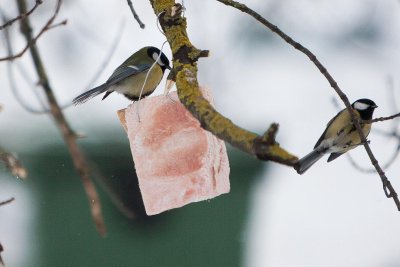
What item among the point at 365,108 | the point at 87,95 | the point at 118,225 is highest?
the point at 87,95

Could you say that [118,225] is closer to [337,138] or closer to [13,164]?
[337,138]

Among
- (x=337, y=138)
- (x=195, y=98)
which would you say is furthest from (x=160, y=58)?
(x=195, y=98)

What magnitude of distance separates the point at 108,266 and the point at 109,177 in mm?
486

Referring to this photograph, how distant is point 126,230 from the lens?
14.2ft

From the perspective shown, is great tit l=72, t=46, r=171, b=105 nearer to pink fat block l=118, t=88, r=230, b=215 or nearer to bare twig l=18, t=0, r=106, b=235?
pink fat block l=118, t=88, r=230, b=215

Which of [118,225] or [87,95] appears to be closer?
[87,95]

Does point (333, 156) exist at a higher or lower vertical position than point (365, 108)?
lower

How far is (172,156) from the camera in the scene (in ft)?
7.18

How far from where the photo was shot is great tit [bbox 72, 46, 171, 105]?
9.65ft

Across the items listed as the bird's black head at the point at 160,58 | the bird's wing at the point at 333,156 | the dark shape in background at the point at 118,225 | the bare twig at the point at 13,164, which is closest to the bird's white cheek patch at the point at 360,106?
the bird's wing at the point at 333,156

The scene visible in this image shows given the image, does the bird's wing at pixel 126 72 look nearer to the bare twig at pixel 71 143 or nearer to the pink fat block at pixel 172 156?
the pink fat block at pixel 172 156

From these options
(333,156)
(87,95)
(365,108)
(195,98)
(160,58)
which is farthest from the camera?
(365,108)

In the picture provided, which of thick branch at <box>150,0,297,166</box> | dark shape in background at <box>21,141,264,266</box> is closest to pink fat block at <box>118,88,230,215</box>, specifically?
thick branch at <box>150,0,297,166</box>

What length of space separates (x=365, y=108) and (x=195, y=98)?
1.81 m
